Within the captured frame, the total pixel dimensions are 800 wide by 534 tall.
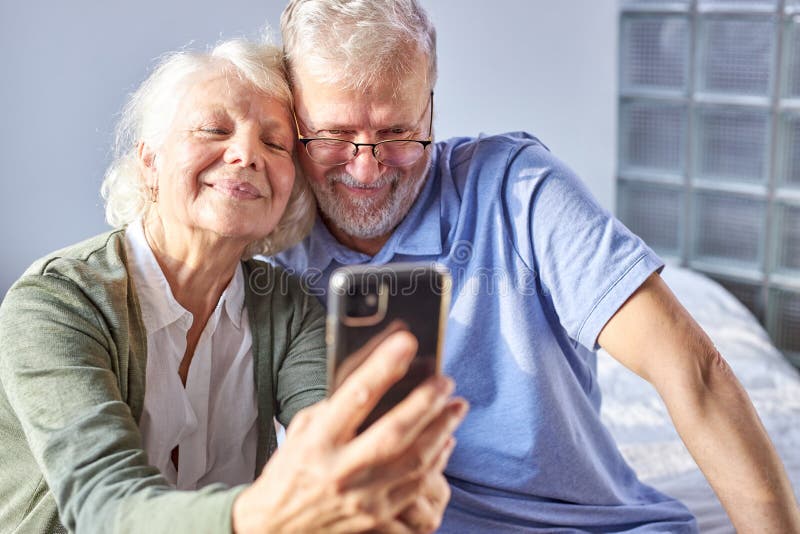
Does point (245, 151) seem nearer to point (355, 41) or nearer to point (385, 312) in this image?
point (355, 41)

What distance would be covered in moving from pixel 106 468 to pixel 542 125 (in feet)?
7.67

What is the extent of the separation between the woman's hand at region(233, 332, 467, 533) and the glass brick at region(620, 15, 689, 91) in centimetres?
227

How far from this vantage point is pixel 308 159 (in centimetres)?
130

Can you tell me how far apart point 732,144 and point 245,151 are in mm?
1963

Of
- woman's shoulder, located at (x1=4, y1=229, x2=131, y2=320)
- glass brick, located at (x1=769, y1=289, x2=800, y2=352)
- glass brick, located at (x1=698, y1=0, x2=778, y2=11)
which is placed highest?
glass brick, located at (x1=698, y1=0, x2=778, y2=11)

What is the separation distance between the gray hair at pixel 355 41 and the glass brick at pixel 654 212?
1.80m

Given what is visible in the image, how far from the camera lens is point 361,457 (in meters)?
0.73

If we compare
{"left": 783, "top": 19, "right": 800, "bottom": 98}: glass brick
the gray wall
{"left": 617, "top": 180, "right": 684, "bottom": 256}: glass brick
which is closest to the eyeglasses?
the gray wall

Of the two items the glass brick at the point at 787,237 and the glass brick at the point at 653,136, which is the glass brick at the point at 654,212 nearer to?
the glass brick at the point at 653,136

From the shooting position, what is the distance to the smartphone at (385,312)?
0.77 metres

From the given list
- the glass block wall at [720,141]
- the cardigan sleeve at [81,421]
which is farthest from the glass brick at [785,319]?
the cardigan sleeve at [81,421]

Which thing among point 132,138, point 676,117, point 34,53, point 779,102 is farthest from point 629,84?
point 132,138

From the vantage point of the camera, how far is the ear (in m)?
1.25

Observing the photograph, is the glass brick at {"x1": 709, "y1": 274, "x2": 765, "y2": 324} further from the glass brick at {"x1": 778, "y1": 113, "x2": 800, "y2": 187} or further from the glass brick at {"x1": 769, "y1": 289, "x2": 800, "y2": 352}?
the glass brick at {"x1": 778, "y1": 113, "x2": 800, "y2": 187}
